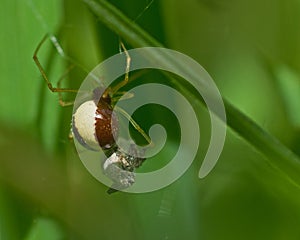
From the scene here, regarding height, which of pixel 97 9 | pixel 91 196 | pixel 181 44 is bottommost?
pixel 91 196

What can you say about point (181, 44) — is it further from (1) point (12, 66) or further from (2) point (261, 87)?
(1) point (12, 66)

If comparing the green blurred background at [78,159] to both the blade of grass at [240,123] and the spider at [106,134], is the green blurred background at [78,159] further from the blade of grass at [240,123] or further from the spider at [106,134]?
the blade of grass at [240,123]

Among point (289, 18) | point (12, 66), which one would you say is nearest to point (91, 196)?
point (12, 66)

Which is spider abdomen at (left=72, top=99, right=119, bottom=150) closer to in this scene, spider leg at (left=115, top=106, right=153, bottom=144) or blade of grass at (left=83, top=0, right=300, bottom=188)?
spider leg at (left=115, top=106, right=153, bottom=144)

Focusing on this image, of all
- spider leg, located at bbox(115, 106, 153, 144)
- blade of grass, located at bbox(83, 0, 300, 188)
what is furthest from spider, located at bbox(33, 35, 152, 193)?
blade of grass, located at bbox(83, 0, 300, 188)

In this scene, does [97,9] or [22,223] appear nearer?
[97,9]

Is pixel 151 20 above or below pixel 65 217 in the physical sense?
above

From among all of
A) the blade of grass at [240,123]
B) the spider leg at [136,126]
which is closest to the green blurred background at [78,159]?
the spider leg at [136,126]
